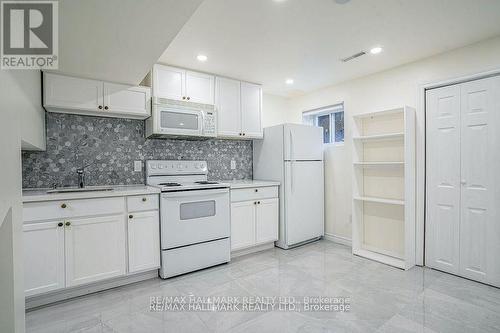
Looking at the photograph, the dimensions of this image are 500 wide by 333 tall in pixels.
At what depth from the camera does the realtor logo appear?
1246 millimetres

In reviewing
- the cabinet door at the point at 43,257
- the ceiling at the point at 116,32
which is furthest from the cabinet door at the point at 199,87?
the cabinet door at the point at 43,257

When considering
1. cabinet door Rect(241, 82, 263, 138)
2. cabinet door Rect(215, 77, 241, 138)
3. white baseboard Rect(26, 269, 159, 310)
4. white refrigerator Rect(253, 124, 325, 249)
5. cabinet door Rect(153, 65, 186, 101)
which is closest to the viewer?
white baseboard Rect(26, 269, 159, 310)

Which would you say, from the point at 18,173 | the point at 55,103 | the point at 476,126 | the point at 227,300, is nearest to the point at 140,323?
the point at 227,300

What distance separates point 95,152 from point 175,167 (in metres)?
0.91

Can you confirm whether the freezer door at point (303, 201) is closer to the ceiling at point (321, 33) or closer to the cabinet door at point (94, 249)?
the ceiling at point (321, 33)

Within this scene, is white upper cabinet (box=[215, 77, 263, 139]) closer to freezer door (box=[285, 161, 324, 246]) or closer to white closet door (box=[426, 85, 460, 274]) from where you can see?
freezer door (box=[285, 161, 324, 246])

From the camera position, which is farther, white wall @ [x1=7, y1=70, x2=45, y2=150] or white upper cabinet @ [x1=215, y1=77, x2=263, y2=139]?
white upper cabinet @ [x1=215, y1=77, x2=263, y2=139]

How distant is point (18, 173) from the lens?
0.86 metres

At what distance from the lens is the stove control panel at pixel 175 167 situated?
321 cm

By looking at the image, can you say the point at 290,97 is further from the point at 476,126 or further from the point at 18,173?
the point at 18,173

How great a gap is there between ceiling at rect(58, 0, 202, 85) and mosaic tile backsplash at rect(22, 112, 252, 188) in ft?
2.02

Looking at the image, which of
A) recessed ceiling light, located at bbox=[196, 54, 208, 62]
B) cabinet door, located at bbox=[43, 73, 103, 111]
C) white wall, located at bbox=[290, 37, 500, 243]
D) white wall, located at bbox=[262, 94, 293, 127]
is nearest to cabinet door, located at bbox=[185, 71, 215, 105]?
recessed ceiling light, located at bbox=[196, 54, 208, 62]

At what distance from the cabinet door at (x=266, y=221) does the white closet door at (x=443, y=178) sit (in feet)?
5.97

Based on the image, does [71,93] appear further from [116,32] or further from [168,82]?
[116,32]
